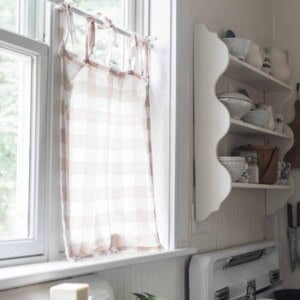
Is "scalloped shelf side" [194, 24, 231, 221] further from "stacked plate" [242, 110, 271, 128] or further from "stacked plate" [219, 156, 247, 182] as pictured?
"stacked plate" [242, 110, 271, 128]

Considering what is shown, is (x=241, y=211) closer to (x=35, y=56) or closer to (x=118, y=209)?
(x=118, y=209)

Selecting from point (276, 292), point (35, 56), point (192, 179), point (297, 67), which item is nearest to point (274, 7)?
point (297, 67)

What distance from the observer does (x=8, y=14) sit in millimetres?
1395

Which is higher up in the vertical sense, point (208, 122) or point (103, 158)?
point (208, 122)

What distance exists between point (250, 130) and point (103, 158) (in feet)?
2.61

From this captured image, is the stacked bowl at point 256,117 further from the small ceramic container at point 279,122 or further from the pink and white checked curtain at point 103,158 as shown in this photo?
the pink and white checked curtain at point 103,158

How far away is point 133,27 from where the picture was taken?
1884 mm

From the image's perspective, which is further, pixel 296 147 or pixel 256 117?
pixel 296 147

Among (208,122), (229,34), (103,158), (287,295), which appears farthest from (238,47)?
(287,295)

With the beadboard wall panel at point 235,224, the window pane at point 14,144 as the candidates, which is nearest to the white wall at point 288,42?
the beadboard wall panel at point 235,224

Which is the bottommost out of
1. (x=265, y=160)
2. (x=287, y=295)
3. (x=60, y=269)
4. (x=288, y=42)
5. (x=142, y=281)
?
(x=287, y=295)

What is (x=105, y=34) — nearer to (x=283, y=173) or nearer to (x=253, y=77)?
(x=253, y=77)

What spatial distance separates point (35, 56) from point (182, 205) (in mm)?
752

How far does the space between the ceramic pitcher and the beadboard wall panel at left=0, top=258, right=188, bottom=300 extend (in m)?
1.09
